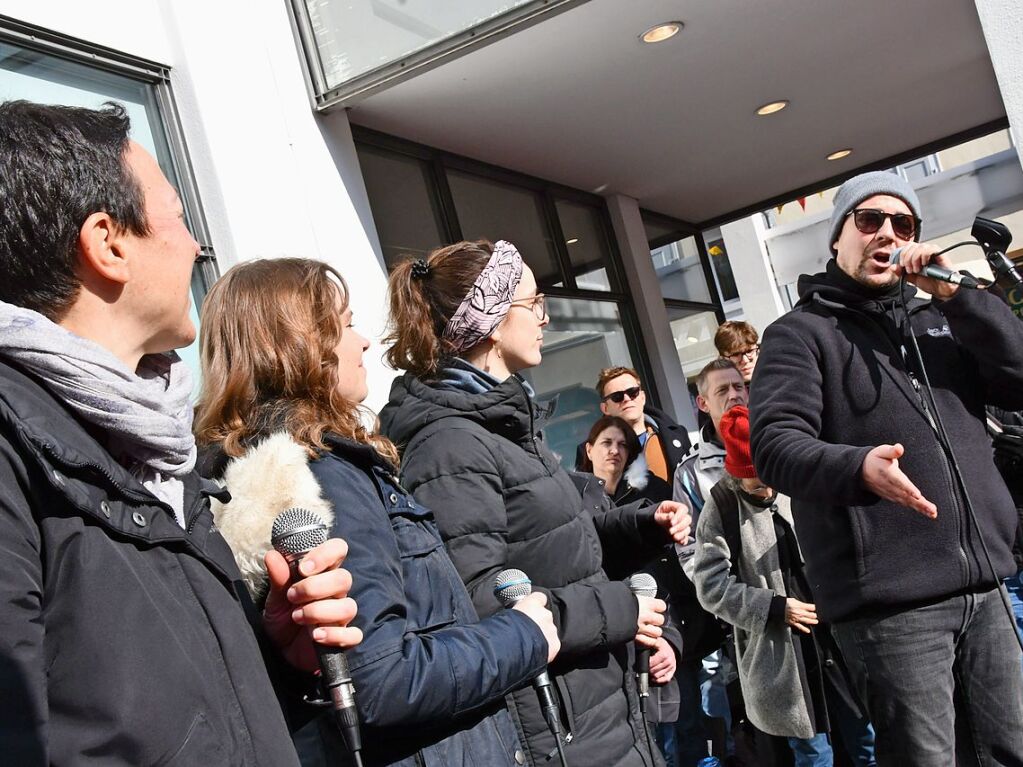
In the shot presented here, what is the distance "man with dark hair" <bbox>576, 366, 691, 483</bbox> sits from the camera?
629cm

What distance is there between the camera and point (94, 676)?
45.1 inches

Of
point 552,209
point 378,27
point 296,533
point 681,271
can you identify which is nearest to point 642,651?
point 296,533

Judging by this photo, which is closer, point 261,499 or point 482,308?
point 261,499

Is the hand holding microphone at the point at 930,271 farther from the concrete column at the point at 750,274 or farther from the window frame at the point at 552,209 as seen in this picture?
the concrete column at the point at 750,274

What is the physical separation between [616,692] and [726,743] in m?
3.13

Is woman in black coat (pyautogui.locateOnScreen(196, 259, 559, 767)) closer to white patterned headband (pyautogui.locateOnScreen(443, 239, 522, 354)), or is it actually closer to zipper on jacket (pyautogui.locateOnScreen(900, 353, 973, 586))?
white patterned headband (pyautogui.locateOnScreen(443, 239, 522, 354))

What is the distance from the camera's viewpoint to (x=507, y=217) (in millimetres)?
8281

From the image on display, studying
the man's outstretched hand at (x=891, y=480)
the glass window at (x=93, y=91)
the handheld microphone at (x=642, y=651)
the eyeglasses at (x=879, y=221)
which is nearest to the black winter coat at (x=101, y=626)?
the handheld microphone at (x=642, y=651)

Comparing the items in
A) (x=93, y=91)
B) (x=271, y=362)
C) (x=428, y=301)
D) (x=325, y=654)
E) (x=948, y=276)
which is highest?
(x=93, y=91)

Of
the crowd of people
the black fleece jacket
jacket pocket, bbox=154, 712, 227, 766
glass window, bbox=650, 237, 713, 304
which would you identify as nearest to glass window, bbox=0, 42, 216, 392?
the crowd of people

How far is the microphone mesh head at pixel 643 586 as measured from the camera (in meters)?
2.66

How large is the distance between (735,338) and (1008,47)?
7.34 feet

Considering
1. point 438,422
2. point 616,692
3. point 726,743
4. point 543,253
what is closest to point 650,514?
point 616,692

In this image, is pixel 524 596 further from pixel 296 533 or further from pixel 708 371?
pixel 708 371
